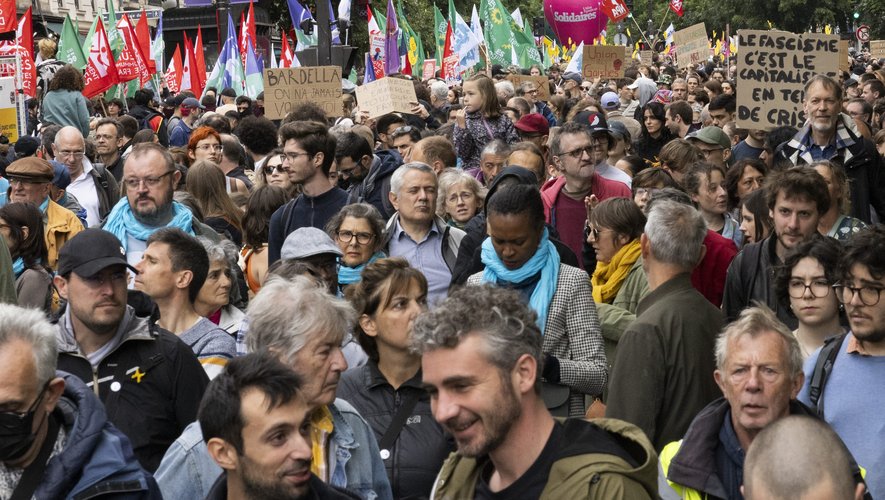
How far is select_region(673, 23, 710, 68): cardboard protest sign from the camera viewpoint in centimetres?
2309

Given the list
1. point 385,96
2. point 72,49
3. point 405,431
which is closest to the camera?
point 405,431

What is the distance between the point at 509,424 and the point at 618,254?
346 cm

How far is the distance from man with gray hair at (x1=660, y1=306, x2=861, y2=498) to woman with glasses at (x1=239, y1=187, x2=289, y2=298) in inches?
160

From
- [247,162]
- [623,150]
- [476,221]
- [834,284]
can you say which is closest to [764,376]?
[834,284]

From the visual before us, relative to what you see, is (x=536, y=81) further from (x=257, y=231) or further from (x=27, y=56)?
(x=257, y=231)

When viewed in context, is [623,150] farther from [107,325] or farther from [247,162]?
[107,325]

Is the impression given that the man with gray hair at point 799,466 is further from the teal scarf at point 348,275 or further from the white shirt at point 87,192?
the white shirt at point 87,192

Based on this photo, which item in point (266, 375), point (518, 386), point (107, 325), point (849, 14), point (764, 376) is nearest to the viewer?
point (518, 386)

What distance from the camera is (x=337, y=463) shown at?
159 inches

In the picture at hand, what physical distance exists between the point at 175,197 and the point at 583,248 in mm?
2659

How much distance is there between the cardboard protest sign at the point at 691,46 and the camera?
75.8 feet

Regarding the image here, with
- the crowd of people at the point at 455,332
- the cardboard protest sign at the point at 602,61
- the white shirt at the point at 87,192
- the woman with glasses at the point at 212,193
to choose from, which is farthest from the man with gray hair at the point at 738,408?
the cardboard protest sign at the point at 602,61

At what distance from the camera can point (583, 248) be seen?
24.6 ft

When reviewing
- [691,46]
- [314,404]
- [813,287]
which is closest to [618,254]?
[813,287]
